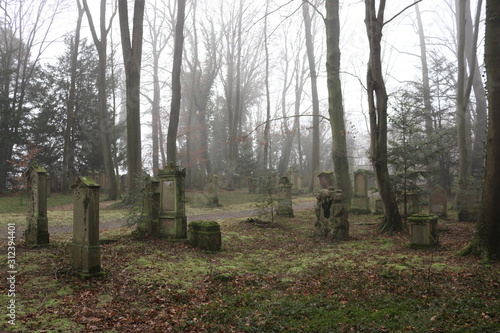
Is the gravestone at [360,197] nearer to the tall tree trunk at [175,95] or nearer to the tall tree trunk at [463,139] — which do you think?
the tall tree trunk at [463,139]

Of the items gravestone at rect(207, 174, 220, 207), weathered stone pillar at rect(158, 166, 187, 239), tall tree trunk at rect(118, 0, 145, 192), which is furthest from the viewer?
gravestone at rect(207, 174, 220, 207)

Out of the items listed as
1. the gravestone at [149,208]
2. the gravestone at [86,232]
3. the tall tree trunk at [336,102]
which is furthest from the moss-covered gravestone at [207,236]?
the tall tree trunk at [336,102]

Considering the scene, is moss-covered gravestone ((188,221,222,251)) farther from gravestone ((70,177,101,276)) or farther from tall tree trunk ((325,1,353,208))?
tall tree trunk ((325,1,353,208))

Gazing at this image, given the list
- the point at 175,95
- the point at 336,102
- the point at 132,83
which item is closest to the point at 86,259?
the point at 132,83

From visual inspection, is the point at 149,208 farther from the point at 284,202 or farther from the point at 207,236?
the point at 284,202

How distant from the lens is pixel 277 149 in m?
45.9

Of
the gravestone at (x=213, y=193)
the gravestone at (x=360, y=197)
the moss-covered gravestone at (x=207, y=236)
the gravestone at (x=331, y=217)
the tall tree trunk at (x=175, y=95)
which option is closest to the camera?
the moss-covered gravestone at (x=207, y=236)

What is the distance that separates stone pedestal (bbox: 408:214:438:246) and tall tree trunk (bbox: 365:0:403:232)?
6.64 ft

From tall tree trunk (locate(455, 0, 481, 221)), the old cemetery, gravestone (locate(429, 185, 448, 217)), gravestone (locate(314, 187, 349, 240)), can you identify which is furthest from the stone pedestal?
gravestone (locate(429, 185, 448, 217))

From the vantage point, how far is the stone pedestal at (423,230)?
7.90 metres

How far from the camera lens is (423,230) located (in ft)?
26.1

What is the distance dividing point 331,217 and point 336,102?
21.3 feet

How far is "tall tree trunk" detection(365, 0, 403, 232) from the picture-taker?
9953 mm

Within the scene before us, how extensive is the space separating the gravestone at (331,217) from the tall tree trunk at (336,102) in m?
4.79
